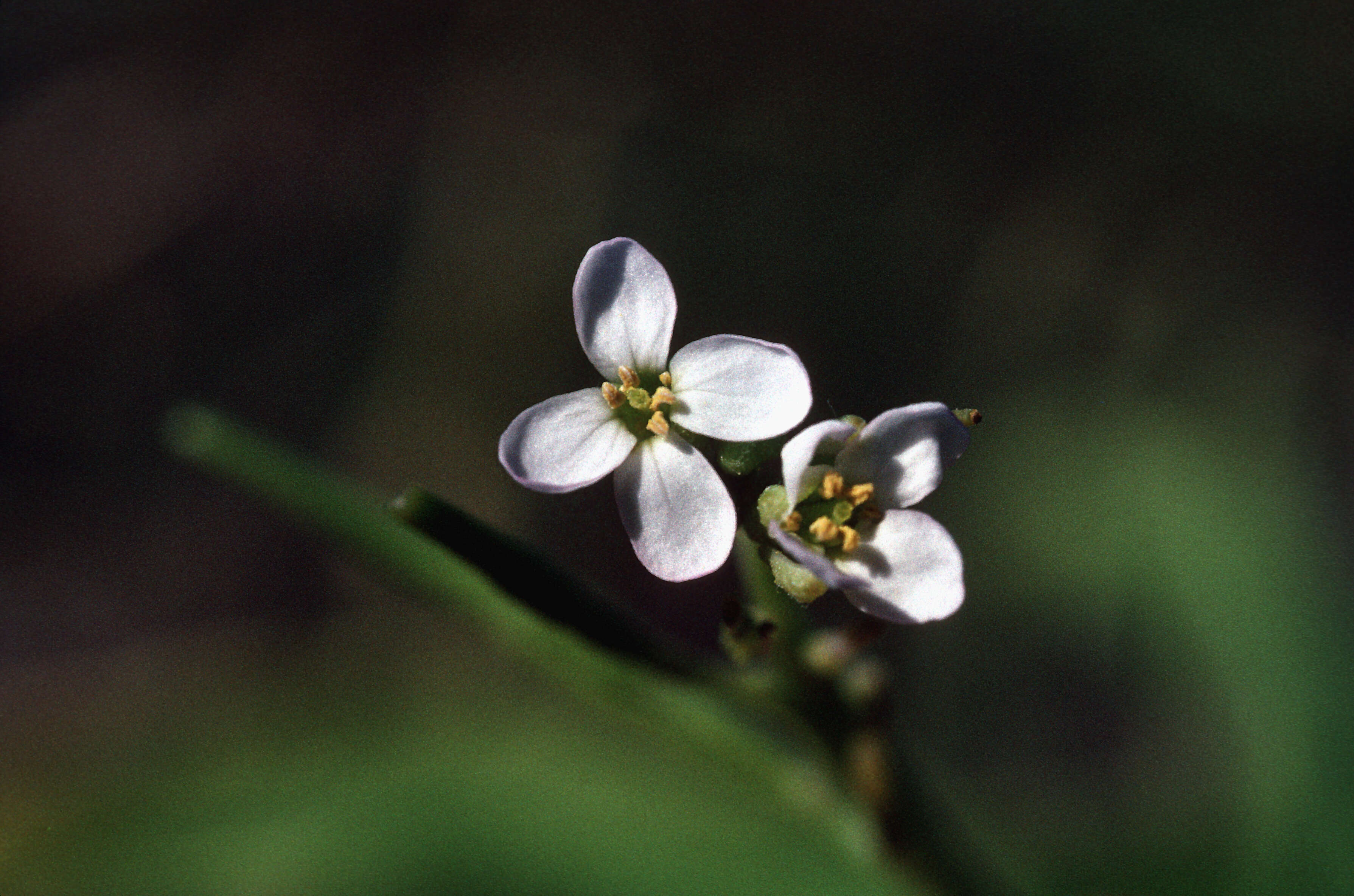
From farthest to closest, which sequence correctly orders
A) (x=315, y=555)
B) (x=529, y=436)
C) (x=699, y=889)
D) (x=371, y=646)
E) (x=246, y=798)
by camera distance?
(x=315, y=555) < (x=371, y=646) < (x=246, y=798) < (x=699, y=889) < (x=529, y=436)

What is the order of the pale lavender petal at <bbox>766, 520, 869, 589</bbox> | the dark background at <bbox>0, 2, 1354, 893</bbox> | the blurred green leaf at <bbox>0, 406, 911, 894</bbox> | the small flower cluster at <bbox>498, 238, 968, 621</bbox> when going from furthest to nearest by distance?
the dark background at <bbox>0, 2, 1354, 893</bbox> < the blurred green leaf at <bbox>0, 406, 911, 894</bbox> < the small flower cluster at <bbox>498, 238, 968, 621</bbox> < the pale lavender petal at <bbox>766, 520, 869, 589</bbox>

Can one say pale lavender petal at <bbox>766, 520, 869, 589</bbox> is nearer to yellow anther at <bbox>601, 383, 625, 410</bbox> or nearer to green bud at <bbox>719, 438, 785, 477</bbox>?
green bud at <bbox>719, 438, 785, 477</bbox>

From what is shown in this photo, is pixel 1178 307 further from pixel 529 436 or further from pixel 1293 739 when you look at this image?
pixel 529 436

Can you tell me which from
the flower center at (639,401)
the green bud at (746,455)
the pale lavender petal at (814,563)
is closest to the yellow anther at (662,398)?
the flower center at (639,401)

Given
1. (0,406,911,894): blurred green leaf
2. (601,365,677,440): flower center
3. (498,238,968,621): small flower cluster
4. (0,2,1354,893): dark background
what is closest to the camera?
(498,238,968,621): small flower cluster

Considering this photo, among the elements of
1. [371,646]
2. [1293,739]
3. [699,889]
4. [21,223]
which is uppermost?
[21,223]

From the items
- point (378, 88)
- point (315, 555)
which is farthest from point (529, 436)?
point (378, 88)

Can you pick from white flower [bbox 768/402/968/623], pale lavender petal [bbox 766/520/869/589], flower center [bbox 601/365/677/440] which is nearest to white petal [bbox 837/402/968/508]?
white flower [bbox 768/402/968/623]

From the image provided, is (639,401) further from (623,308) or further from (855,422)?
(855,422)
